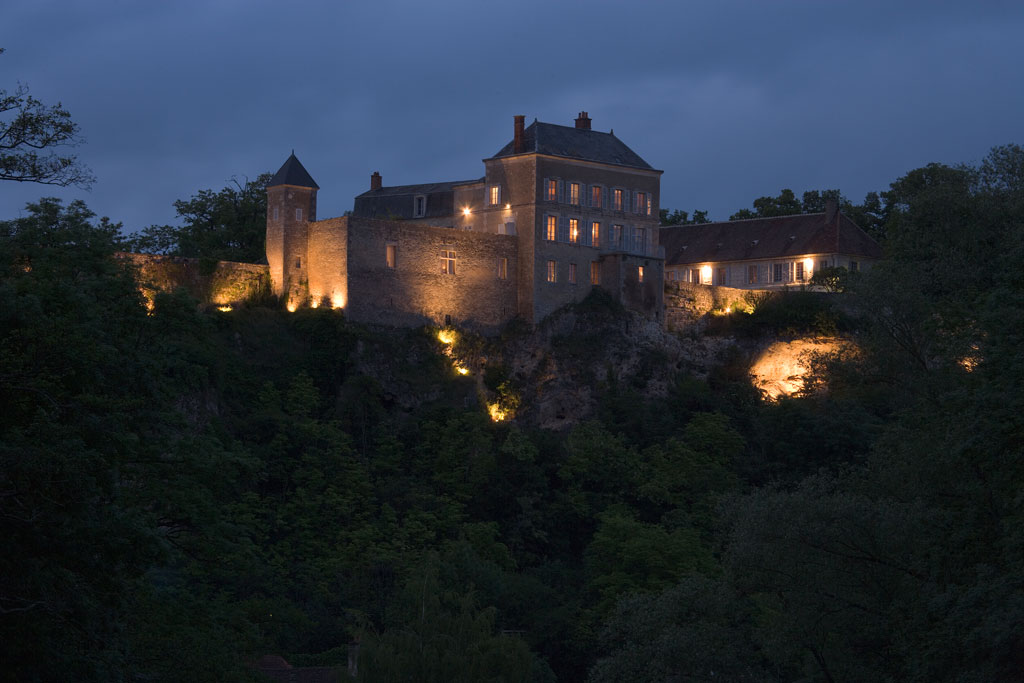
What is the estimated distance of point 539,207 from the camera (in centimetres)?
5056

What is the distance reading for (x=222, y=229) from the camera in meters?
56.3

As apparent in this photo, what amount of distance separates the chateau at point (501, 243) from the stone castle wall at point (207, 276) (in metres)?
0.95

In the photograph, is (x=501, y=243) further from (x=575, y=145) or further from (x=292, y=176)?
(x=292, y=176)

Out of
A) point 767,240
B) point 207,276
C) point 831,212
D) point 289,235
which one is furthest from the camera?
point 767,240

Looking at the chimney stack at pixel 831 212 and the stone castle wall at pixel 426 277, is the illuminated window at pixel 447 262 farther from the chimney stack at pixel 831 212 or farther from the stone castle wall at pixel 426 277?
the chimney stack at pixel 831 212

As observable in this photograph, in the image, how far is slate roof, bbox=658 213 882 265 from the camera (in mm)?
60531

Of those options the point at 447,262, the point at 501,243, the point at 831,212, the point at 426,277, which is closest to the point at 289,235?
the point at 426,277

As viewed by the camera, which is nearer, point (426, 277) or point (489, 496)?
point (489, 496)

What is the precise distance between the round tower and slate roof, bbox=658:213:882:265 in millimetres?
20503

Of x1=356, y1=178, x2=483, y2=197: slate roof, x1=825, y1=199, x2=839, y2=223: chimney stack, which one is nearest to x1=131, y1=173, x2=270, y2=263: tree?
x1=356, y1=178, x2=483, y2=197: slate roof

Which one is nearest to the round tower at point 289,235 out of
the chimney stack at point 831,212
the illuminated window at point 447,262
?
the illuminated window at point 447,262

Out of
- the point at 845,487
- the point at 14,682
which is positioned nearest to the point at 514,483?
the point at 845,487

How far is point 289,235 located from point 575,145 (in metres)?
11.4

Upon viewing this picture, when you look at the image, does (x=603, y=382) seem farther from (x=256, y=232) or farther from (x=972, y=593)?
(x=972, y=593)
